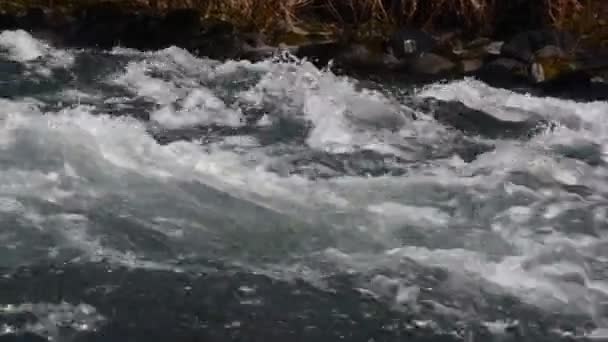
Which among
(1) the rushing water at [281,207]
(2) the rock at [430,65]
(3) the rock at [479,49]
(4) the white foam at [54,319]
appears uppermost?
A: (3) the rock at [479,49]

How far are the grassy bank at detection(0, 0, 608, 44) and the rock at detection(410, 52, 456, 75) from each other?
2.16 feet

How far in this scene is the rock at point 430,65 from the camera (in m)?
7.37

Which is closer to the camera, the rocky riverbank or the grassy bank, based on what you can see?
the rocky riverbank

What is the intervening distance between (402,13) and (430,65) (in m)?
0.92

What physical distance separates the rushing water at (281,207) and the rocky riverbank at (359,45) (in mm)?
215

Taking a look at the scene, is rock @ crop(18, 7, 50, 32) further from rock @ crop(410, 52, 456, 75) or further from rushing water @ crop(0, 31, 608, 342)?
rock @ crop(410, 52, 456, 75)

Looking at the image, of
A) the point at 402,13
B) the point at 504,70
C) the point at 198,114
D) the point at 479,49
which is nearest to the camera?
the point at 198,114

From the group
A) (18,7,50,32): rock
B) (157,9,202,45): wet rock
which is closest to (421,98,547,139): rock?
(157,9,202,45): wet rock

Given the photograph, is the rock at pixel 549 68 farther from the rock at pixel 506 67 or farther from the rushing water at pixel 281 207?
the rushing water at pixel 281 207

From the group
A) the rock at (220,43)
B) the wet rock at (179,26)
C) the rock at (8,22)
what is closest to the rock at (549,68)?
the rock at (220,43)

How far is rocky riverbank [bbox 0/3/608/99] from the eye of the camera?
7324 mm

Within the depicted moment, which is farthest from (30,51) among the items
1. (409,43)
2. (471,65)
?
(471,65)

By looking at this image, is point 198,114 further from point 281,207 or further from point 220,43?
point 281,207

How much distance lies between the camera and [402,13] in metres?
8.12
